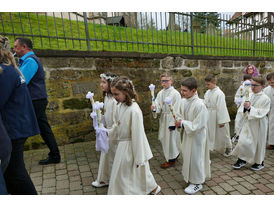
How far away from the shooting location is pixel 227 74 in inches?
295

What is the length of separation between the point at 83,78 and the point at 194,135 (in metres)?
3.26

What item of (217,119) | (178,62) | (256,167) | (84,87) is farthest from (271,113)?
(84,87)

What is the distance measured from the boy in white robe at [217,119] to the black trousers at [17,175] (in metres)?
3.70

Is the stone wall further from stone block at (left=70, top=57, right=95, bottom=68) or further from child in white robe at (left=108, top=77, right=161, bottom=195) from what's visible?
child in white robe at (left=108, top=77, right=161, bottom=195)

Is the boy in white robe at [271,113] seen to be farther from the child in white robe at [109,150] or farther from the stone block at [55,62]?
the stone block at [55,62]

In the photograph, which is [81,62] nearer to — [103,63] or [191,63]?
[103,63]

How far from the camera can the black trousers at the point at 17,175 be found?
7.53 ft

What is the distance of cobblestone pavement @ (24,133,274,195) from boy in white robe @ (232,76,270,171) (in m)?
0.22

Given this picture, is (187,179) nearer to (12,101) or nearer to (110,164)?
(110,164)

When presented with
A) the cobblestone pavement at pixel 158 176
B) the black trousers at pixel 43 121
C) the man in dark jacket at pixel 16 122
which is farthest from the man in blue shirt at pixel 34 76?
the man in dark jacket at pixel 16 122

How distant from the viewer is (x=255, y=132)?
12.2ft

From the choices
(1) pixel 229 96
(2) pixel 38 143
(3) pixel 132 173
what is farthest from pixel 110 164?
(1) pixel 229 96

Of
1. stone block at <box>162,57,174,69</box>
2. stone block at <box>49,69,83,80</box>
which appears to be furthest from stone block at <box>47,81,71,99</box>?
stone block at <box>162,57,174,69</box>

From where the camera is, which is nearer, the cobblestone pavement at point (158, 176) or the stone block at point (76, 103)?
the cobblestone pavement at point (158, 176)
